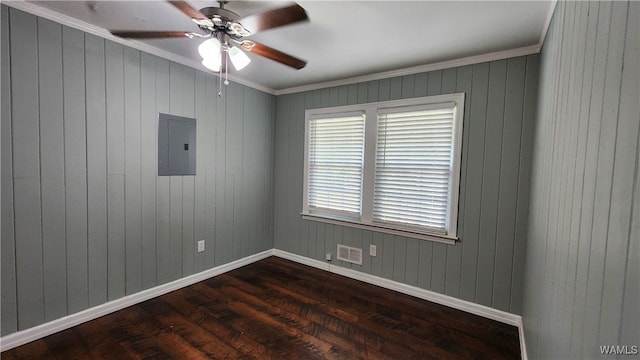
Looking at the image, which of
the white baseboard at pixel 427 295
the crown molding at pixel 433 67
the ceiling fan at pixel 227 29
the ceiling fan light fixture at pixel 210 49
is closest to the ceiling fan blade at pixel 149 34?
the ceiling fan at pixel 227 29

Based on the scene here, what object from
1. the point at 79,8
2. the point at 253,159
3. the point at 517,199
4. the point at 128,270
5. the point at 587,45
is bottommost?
the point at 128,270

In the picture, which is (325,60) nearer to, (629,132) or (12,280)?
(629,132)

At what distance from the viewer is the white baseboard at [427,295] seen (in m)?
2.50

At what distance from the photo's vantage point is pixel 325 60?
282 centimetres

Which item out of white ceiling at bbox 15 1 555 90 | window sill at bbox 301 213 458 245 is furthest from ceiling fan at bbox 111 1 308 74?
window sill at bbox 301 213 458 245

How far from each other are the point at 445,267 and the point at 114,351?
9.67 feet

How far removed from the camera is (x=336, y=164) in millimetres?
3561

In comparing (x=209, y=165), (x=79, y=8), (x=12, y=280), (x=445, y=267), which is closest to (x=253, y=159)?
(x=209, y=165)

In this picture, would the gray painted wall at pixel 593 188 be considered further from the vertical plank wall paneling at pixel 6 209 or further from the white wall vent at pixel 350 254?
the vertical plank wall paneling at pixel 6 209

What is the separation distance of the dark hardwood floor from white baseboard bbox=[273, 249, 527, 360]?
68mm

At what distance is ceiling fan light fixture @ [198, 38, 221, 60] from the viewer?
1.82 m

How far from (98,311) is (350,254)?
101 inches

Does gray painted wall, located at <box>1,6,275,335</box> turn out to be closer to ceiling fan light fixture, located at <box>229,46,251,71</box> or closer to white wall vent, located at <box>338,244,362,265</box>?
ceiling fan light fixture, located at <box>229,46,251,71</box>

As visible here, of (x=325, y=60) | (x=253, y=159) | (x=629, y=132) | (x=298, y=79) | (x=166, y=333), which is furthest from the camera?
(x=253, y=159)
